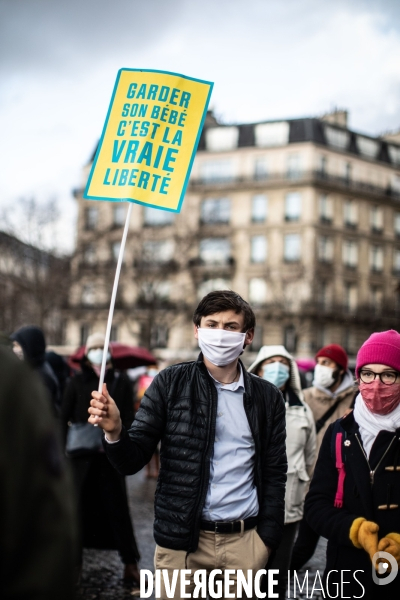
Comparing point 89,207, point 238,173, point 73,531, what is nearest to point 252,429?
point 73,531

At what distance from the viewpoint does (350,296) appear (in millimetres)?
56719

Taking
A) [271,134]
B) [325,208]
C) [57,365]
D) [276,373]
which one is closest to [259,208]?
[325,208]

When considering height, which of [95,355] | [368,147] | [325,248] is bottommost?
[95,355]

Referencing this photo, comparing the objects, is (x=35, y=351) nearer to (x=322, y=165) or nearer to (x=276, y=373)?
(x=276, y=373)

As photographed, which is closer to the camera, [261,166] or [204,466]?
[204,466]

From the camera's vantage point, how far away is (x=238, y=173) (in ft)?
190

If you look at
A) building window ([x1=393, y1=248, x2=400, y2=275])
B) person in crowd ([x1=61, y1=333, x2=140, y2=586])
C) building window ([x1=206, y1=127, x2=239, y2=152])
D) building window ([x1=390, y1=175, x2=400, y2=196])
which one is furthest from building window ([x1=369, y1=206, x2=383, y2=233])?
person in crowd ([x1=61, y1=333, x2=140, y2=586])

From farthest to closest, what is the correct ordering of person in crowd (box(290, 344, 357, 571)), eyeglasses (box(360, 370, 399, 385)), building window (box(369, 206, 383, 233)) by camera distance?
building window (box(369, 206, 383, 233)), person in crowd (box(290, 344, 357, 571)), eyeglasses (box(360, 370, 399, 385))

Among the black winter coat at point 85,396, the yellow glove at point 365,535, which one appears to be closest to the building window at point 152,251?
the black winter coat at point 85,396

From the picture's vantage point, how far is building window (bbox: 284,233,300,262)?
5503 centimetres

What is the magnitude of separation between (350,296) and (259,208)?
971cm

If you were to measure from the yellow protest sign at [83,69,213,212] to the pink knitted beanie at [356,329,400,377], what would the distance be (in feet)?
4.13

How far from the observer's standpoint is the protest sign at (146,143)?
401 cm

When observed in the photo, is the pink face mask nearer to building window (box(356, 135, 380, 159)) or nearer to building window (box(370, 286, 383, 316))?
building window (box(370, 286, 383, 316))
